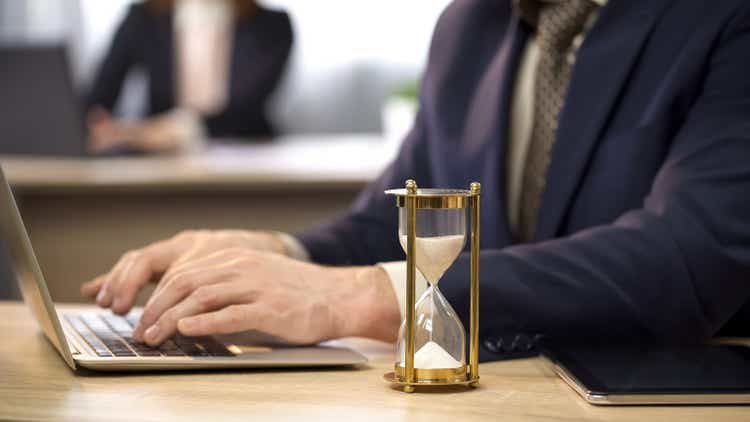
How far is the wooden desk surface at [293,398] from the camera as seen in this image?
87cm

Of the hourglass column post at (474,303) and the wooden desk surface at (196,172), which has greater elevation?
the hourglass column post at (474,303)

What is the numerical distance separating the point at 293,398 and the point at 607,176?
2.04ft

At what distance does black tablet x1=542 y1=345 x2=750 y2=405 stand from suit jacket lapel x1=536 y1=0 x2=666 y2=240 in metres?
0.35

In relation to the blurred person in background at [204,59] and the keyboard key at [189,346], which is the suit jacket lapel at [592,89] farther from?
the blurred person in background at [204,59]

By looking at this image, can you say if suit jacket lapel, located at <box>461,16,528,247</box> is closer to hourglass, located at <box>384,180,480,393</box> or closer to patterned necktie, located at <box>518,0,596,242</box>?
patterned necktie, located at <box>518,0,596,242</box>

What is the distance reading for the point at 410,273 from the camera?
93cm

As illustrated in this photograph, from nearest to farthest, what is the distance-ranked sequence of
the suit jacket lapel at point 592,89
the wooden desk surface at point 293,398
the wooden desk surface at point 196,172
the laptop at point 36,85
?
the wooden desk surface at point 293,398 < the suit jacket lapel at point 592,89 < the wooden desk surface at point 196,172 < the laptop at point 36,85

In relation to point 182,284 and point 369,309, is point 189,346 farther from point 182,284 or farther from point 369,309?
point 369,309

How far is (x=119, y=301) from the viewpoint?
1254 mm

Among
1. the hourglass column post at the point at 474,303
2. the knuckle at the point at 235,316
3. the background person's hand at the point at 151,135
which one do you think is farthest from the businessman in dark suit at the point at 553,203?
the background person's hand at the point at 151,135

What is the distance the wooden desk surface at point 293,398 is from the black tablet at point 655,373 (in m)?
0.01

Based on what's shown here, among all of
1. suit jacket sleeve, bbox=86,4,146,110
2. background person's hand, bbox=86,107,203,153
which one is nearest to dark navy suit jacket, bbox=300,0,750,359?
→ background person's hand, bbox=86,107,203,153

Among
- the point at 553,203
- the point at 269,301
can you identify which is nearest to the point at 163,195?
the point at 553,203

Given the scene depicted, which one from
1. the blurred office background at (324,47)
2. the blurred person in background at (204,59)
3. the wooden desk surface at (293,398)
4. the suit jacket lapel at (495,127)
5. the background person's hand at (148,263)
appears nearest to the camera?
the wooden desk surface at (293,398)
